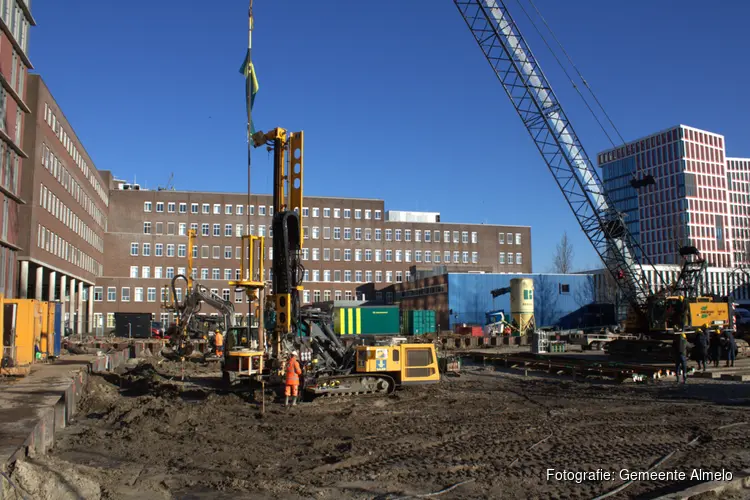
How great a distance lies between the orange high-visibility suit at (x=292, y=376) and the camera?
1608cm

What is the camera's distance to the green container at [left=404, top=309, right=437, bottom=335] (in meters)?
57.4

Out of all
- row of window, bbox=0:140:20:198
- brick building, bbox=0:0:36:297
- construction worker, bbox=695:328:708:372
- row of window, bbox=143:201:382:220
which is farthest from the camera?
row of window, bbox=143:201:382:220

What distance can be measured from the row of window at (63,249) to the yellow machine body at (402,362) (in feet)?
109

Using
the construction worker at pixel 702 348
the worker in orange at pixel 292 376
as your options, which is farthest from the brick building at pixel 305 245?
the worker in orange at pixel 292 376

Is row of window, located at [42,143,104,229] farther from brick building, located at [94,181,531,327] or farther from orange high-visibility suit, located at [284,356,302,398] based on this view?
orange high-visibility suit, located at [284,356,302,398]

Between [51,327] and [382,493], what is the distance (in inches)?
994

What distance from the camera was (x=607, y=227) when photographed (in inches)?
1606

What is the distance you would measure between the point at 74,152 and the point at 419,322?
115ft

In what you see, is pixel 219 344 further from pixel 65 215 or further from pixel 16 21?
pixel 65 215

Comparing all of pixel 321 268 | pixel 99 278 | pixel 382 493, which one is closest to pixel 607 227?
pixel 382 493

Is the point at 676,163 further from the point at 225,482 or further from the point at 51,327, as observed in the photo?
the point at 225,482

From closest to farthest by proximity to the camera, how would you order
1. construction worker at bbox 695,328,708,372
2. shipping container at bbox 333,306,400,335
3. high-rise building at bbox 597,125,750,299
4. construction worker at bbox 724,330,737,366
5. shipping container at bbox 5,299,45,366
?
1. construction worker at bbox 695,328,708,372
2. shipping container at bbox 5,299,45,366
3. construction worker at bbox 724,330,737,366
4. shipping container at bbox 333,306,400,335
5. high-rise building at bbox 597,125,750,299

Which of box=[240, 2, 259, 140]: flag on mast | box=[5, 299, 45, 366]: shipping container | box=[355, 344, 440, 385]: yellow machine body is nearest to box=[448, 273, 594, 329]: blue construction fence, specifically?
box=[5, 299, 45, 366]: shipping container

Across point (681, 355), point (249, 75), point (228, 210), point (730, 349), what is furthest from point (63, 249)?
point (730, 349)
